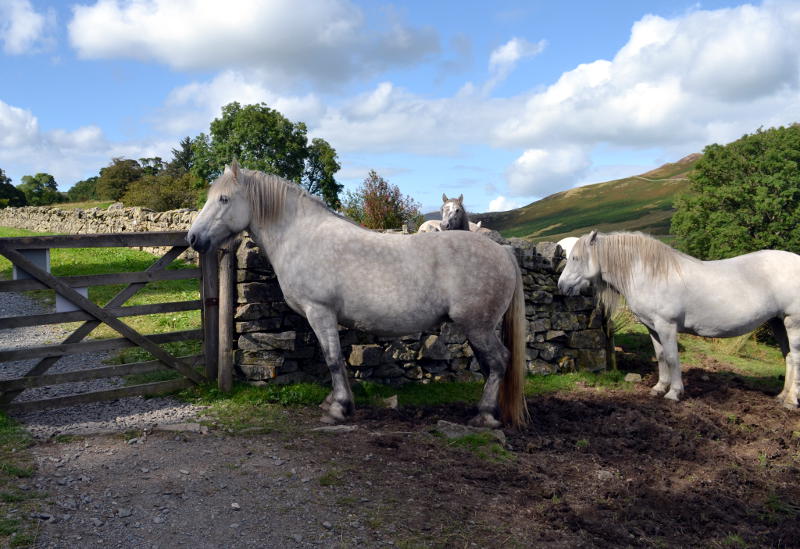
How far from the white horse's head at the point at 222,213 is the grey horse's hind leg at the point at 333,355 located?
3.67ft

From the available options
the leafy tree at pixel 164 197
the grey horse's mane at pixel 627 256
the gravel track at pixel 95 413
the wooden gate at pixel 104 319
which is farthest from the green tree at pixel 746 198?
the leafy tree at pixel 164 197

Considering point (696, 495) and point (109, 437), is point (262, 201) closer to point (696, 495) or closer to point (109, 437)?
point (109, 437)

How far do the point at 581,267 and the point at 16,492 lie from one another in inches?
248

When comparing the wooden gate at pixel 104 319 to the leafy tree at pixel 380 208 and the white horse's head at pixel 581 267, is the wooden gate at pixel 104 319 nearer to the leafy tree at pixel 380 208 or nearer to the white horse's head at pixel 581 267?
the white horse's head at pixel 581 267

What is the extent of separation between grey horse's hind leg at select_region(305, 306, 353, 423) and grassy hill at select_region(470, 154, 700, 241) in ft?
155

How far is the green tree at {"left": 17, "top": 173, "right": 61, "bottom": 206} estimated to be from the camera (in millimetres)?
64500

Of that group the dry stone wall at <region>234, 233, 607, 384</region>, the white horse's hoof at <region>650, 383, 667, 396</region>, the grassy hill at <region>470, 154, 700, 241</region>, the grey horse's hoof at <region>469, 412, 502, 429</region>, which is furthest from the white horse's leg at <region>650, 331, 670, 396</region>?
the grassy hill at <region>470, 154, 700, 241</region>

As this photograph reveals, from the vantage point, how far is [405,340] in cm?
732

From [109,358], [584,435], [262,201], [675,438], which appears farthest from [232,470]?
[109,358]

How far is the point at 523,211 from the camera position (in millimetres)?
81438

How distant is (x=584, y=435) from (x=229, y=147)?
3449cm

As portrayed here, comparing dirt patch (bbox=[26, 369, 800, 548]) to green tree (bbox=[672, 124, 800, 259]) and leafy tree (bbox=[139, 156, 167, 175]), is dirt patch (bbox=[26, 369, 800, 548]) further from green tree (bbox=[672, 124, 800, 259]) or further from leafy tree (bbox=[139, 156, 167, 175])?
leafy tree (bbox=[139, 156, 167, 175])

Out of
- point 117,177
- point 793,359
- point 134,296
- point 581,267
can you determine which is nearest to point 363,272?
point 581,267

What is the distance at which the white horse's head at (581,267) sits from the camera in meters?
7.21
